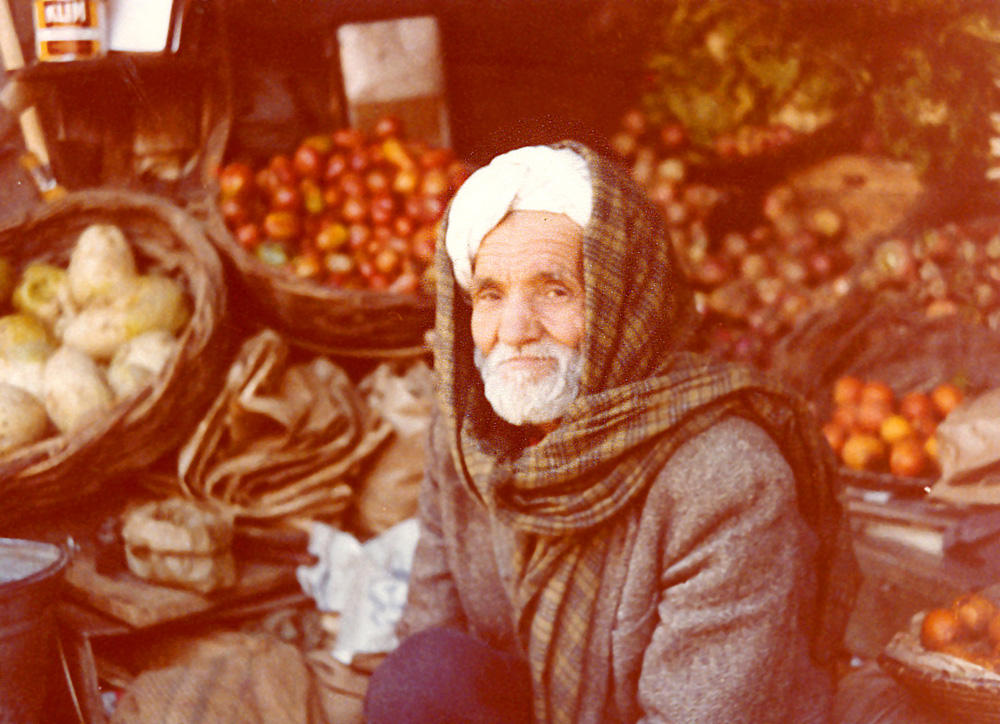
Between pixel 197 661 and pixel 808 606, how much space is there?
4.81ft

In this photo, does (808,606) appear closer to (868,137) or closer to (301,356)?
(301,356)

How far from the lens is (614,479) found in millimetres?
1588

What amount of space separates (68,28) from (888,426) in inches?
106

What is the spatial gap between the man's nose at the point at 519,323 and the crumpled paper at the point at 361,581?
1.10 metres

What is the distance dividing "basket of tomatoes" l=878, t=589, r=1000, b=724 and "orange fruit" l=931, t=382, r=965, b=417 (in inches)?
37.7

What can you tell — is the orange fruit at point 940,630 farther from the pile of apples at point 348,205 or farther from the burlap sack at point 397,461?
the pile of apples at point 348,205

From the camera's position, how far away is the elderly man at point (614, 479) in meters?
1.53

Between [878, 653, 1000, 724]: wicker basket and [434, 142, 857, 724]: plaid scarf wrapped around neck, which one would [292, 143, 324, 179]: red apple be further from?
[878, 653, 1000, 724]: wicker basket

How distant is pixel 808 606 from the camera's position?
1.72 metres

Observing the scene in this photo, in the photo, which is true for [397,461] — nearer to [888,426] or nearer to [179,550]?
[179,550]

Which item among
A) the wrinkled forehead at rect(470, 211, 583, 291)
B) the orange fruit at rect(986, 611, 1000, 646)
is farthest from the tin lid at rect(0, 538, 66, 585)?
the orange fruit at rect(986, 611, 1000, 646)

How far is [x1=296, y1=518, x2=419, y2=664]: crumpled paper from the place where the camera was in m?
2.40

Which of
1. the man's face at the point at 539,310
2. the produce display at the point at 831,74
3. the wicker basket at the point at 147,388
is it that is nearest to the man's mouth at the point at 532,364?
the man's face at the point at 539,310

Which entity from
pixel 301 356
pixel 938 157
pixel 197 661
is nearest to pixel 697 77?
pixel 938 157
